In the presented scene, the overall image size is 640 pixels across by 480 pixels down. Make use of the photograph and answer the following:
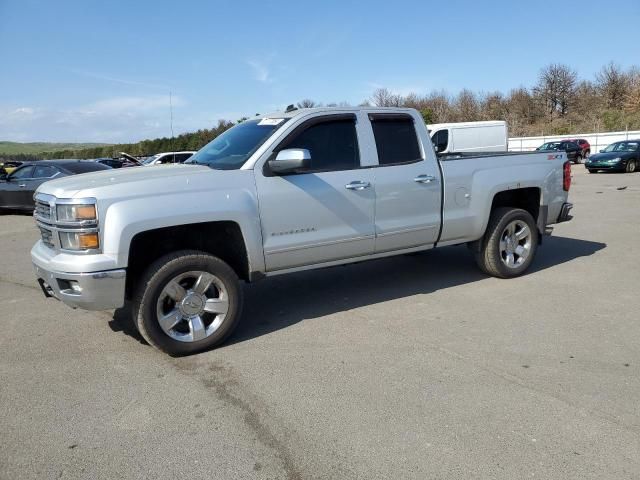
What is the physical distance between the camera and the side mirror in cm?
436

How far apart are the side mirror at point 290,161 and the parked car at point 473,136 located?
15270mm

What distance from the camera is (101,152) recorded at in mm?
61906

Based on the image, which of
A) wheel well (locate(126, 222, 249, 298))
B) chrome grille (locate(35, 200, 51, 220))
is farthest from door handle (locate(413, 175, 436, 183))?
chrome grille (locate(35, 200, 51, 220))

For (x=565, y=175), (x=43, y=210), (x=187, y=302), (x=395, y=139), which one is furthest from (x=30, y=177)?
(x=565, y=175)

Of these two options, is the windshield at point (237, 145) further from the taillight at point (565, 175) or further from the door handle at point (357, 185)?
the taillight at point (565, 175)

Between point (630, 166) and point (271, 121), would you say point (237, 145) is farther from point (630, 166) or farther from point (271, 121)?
point (630, 166)

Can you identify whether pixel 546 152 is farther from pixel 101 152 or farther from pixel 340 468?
pixel 101 152

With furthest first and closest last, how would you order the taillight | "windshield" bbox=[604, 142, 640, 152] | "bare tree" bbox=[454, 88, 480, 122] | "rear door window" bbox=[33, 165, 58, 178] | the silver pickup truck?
"bare tree" bbox=[454, 88, 480, 122] → "windshield" bbox=[604, 142, 640, 152] → "rear door window" bbox=[33, 165, 58, 178] → the taillight → the silver pickup truck

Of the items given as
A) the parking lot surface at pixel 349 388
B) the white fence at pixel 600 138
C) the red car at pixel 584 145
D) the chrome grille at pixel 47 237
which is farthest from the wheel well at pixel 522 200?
the white fence at pixel 600 138

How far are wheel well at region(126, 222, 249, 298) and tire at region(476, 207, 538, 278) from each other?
119 inches

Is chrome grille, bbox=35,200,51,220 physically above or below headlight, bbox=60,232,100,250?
above

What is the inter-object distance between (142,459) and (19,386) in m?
1.53

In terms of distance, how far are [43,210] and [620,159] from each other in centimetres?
2539

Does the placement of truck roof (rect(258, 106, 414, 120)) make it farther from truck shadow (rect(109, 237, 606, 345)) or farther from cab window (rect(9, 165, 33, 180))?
cab window (rect(9, 165, 33, 180))
